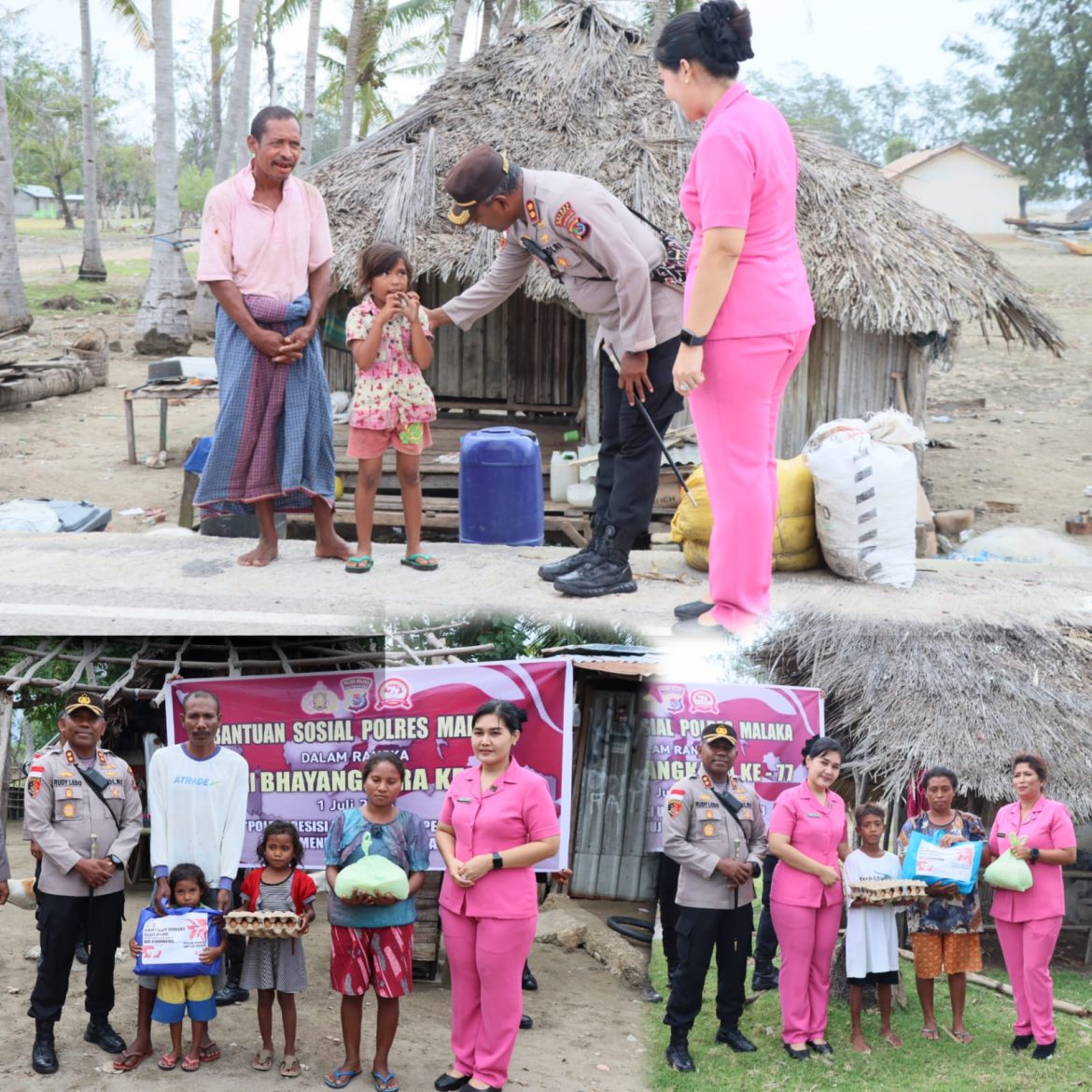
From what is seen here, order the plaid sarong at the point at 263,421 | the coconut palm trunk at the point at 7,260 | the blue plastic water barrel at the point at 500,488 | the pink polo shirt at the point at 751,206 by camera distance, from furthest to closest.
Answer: the coconut palm trunk at the point at 7,260 < the blue plastic water barrel at the point at 500,488 < the plaid sarong at the point at 263,421 < the pink polo shirt at the point at 751,206

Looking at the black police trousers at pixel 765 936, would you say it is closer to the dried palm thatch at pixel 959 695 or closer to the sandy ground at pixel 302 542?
the dried palm thatch at pixel 959 695

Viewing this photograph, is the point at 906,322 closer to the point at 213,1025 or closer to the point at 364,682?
the point at 364,682

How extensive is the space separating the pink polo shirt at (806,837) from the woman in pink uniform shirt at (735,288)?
29.0 inches

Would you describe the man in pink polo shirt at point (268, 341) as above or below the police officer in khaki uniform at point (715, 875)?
above

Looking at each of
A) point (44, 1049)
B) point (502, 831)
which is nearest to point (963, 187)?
point (502, 831)

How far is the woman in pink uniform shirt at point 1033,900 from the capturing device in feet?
15.5

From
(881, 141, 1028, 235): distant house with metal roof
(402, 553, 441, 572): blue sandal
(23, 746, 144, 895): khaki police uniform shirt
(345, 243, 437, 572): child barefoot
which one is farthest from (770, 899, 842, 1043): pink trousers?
(881, 141, 1028, 235): distant house with metal roof

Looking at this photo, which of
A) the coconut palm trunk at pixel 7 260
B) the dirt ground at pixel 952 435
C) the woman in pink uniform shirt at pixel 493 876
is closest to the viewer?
the woman in pink uniform shirt at pixel 493 876

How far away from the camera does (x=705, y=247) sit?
12.9ft

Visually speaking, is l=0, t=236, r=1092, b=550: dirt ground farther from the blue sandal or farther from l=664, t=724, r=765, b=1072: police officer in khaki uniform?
l=664, t=724, r=765, b=1072: police officer in khaki uniform

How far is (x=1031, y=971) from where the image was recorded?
15.7ft

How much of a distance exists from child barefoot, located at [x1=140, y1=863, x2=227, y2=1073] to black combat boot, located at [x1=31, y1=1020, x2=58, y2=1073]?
33 centimetres

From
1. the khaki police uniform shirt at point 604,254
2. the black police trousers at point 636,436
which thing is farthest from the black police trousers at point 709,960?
the khaki police uniform shirt at point 604,254

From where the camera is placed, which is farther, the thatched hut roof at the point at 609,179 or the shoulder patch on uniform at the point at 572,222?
the thatched hut roof at the point at 609,179
